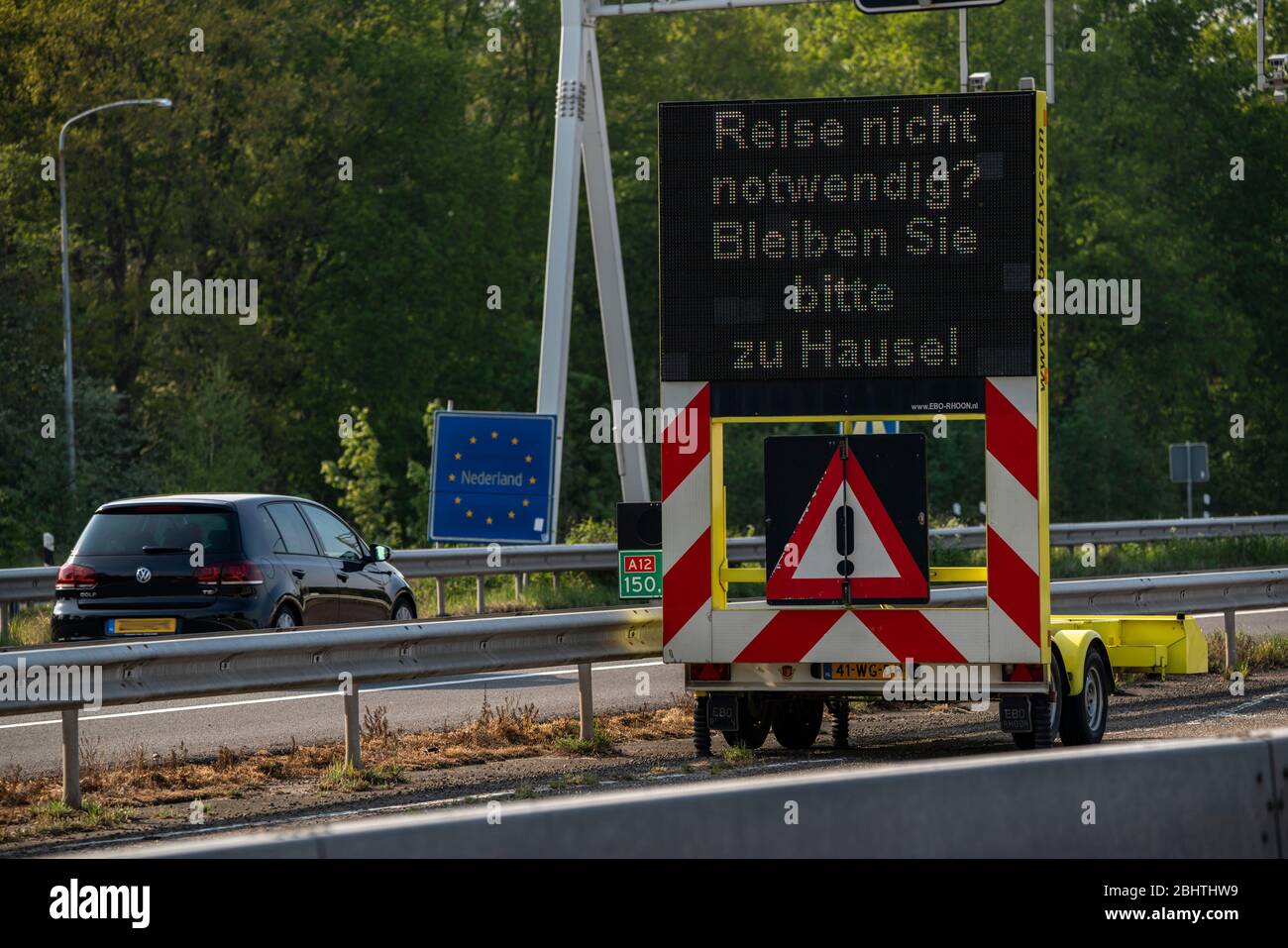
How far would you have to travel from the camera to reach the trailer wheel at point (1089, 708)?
12.7 m

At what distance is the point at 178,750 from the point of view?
533 inches

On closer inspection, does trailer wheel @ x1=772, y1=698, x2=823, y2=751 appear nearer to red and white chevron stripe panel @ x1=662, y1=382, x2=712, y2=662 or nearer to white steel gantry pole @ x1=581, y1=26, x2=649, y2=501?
red and white chevron stripe panel @ x1=662, y1=382, x2=712, y2=662

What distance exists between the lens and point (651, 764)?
1220cm

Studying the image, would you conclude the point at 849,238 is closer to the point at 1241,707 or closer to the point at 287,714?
the point at 1241,707

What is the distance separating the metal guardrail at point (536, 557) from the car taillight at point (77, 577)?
4166 millimetres

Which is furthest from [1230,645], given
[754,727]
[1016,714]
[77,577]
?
[77,577]

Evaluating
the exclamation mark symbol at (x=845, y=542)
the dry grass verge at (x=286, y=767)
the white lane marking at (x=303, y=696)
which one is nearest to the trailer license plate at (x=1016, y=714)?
the exclamation mark symbol at (x=845, y=542)

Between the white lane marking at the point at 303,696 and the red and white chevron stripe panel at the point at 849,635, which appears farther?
the white lane marking at the point at 303,696

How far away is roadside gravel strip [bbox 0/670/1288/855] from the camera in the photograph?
406 inches

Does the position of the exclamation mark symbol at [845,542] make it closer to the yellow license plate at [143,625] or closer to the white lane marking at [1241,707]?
the white lane marking at [1241,707]

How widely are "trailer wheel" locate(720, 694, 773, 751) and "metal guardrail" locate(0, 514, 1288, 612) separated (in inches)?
384
